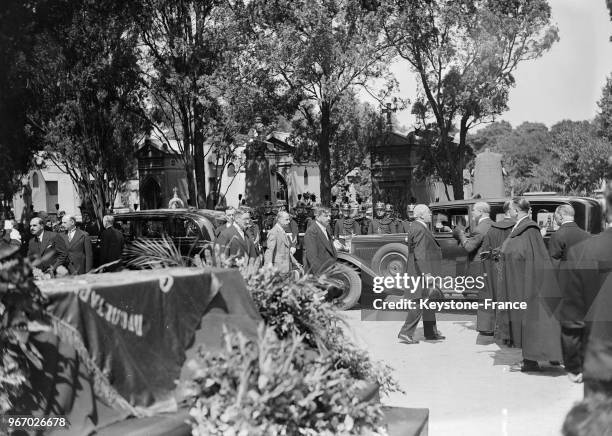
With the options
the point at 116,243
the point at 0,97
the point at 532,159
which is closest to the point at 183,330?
the point at 116,243

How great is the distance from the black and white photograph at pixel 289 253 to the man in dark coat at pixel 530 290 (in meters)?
0.02

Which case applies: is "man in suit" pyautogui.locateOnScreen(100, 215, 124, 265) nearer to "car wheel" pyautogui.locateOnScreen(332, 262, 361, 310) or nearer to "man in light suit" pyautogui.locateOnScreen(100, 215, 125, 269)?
"man in light suit" pyautogui.locateOnScreen(100, 215, 125, 269)

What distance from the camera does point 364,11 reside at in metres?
24.3

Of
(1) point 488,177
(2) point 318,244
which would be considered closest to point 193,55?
(1) point 488,177

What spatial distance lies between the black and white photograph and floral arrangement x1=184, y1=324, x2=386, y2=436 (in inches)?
0.4

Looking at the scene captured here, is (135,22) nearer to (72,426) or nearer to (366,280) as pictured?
(366,280)

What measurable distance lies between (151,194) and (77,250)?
33878 mm

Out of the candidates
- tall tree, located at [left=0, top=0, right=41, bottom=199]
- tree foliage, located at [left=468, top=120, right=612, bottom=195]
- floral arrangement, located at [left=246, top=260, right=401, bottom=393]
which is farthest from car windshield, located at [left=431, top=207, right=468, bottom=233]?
tree foliage, located at [left=468, top=120, right=612, bottom=195]

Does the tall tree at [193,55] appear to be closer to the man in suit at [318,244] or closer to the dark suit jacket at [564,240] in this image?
the man in suit at [318,244]

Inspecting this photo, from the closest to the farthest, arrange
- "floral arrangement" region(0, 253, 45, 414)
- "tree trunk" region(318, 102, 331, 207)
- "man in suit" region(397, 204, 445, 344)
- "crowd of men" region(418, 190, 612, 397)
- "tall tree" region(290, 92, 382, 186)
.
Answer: "floral arrangement" region(0, 253, 45, 414)
"crowd of men" region(418, 190, 612, 397)
"man in suit" region(397, 204, 445, 344)
"tree trunk" region(318, 102, 331, 207)
"tall tree" region(290, 92, 382, 186)

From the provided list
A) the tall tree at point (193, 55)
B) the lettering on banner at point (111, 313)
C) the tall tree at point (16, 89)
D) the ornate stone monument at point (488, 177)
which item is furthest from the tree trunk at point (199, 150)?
the lettering on banner at point (111, 313)

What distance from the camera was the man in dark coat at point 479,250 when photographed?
9.56 metres

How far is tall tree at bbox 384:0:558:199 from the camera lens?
24562 mm

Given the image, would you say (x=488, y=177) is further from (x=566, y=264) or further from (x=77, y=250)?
(x=566, y=264)
